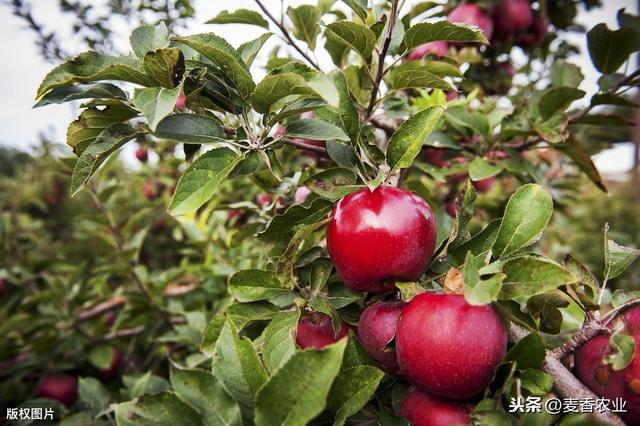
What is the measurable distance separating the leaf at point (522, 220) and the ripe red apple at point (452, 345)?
0.09m

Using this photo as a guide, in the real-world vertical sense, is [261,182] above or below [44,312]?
above

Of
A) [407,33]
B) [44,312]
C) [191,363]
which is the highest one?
[407,33]

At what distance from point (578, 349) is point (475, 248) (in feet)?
0.54

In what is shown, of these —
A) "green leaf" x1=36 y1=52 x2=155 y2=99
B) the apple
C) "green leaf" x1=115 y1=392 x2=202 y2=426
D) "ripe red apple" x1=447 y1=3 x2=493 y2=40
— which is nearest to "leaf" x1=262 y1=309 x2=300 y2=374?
"green leaf" x1=115 y1=392 x2=202 y2=426

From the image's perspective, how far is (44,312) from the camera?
1523mm

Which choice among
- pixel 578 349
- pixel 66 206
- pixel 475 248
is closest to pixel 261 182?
pixel 475 248

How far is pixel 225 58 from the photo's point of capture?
53 cm

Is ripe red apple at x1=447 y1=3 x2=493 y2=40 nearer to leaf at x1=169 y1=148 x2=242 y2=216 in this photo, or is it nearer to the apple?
leaf at x1=169 y1=148 x2=242 y2=216

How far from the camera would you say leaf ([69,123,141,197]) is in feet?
1.75

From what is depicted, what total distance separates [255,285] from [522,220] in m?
0.36

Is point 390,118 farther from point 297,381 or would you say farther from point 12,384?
point 12,384

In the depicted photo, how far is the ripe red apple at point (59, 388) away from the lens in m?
1.39

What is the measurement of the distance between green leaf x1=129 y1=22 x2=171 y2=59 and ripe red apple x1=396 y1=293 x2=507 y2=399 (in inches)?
17.7

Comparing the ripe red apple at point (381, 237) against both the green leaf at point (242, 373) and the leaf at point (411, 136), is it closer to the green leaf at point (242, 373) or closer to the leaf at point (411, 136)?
the leaf at point (411, 136)
